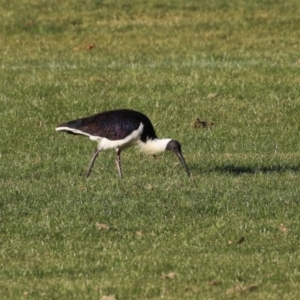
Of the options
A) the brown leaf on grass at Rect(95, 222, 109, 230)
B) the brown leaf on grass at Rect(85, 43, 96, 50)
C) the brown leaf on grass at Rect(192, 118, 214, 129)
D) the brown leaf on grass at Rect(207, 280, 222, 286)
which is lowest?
the brown leaf on grass at Rect(85, 43, 96, 50)

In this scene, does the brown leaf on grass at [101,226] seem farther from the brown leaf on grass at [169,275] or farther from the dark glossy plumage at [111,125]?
the dark glossy plumage at [111,125]

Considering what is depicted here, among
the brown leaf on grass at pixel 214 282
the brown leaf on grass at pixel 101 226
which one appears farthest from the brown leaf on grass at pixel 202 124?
the brown leaf on grass at pixel 214 282

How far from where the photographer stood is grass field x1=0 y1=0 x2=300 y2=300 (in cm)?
955

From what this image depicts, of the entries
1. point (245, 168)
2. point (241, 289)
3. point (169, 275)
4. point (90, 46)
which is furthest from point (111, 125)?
point (90, 46)

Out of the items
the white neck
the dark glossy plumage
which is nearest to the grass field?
the white neck

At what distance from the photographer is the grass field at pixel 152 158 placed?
9555 millimetres

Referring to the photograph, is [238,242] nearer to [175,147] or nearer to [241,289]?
[241,289]

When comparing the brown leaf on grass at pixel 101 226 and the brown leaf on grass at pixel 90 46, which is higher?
the brown leaf on grass at pixel 101 226

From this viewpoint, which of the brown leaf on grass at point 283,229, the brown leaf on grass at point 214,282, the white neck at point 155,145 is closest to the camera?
the brown leaf on grass at point 214,282

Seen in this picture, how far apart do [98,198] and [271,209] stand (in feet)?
6.10

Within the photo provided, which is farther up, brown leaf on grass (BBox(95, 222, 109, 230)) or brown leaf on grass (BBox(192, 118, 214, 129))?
brown leaf on grass (BBox(95, 222, 109, 230))

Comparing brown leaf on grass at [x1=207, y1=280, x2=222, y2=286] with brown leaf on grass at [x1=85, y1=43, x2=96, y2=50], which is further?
brown leaf on grass at [x1=85, y1=43, x2=96, y2=50]

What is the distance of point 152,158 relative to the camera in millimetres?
15398

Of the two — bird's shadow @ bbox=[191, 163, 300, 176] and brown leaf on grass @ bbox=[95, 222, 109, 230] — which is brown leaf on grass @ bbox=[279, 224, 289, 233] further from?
bird's shadow @ bbox=[191, 163, 300, 176]
